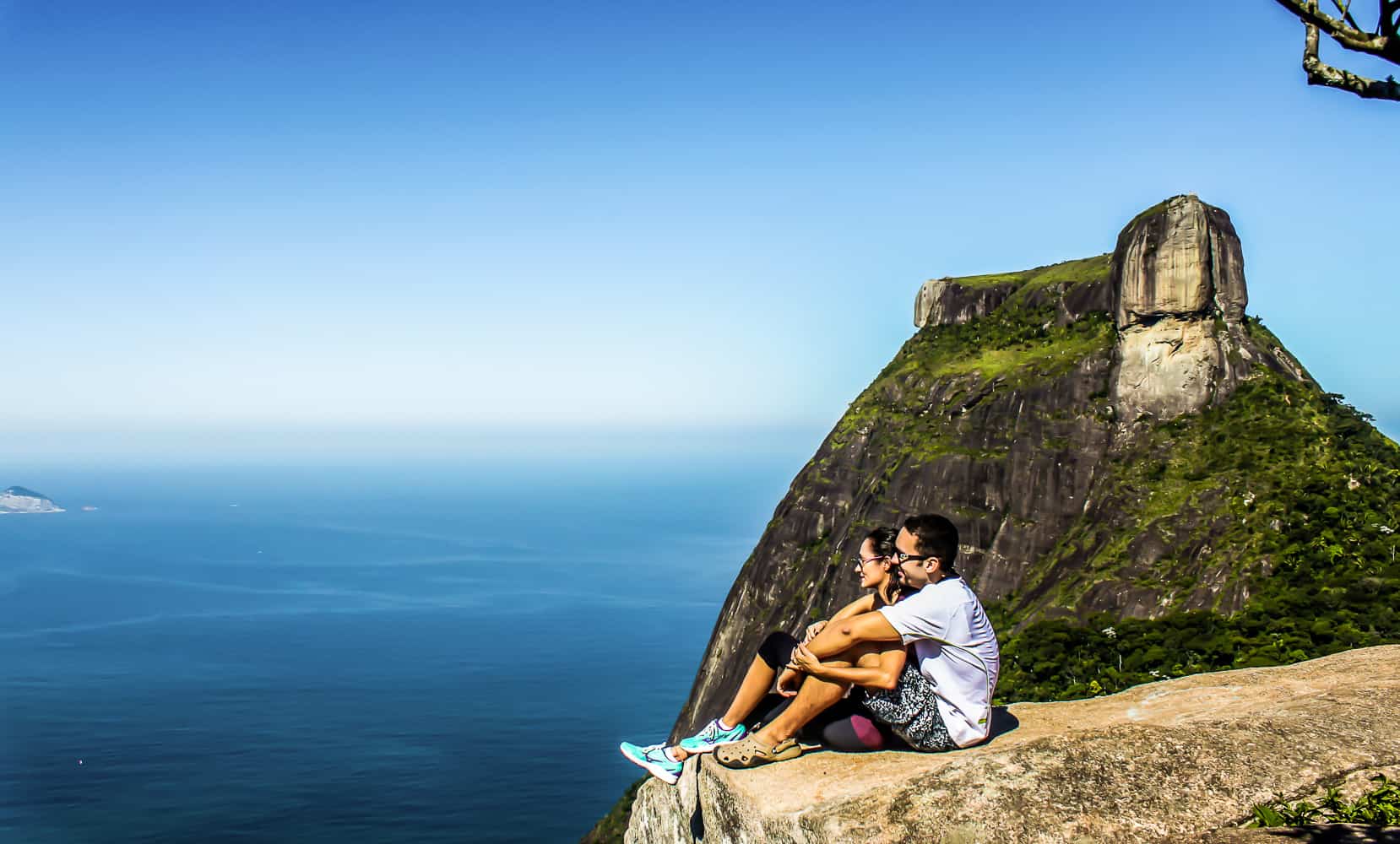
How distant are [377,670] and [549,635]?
1468 inches

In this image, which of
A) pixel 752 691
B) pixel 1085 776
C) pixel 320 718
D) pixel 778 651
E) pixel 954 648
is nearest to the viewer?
pixel 1085 776

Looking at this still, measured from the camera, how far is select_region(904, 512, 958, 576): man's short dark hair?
8.82 meters

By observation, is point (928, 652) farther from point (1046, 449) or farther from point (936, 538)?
point (1046, 449)

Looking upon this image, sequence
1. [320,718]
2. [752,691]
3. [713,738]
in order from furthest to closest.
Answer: [320,718], [713,738], [752,691]

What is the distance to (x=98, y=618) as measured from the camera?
181m

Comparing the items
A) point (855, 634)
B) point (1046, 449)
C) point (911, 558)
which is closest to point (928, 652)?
point (855, 634)

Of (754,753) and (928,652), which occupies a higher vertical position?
(928,652)

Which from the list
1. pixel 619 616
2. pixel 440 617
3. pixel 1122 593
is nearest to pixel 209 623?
pixel 440 617

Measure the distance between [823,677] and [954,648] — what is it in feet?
4.18

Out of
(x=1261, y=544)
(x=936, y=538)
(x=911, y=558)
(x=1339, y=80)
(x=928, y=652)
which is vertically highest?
(x=1339, y=80)

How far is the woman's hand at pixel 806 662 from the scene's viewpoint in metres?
8.80

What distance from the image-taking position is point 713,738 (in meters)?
10.0

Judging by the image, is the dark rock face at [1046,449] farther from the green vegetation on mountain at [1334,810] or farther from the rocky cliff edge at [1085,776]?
the green vegetation on mountain at [1334,810]

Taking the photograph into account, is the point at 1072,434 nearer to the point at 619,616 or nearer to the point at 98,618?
the point at 619,616
